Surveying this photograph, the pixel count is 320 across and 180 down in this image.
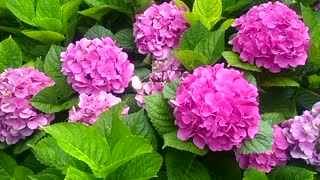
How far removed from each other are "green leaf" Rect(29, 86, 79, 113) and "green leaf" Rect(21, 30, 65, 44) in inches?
8.9

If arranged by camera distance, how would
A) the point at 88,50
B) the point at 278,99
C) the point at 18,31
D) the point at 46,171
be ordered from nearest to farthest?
the point at 46,171 < the point at 88,50 < the point at 278,99 < the point at 18,31

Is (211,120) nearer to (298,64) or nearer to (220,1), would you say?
(298,64)

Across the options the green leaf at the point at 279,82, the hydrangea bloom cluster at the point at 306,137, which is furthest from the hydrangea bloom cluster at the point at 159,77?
the hydrangea bloom cluster at the point at 306,137

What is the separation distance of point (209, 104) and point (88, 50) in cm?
39

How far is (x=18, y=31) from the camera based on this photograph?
1.89 meters

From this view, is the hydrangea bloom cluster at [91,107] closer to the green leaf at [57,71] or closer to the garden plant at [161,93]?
the garden plant at [161,93]

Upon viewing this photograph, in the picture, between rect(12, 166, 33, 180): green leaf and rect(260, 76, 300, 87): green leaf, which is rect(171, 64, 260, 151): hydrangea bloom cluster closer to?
rect(260, 76, 300, 87): green leaf

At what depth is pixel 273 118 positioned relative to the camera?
1.50 m

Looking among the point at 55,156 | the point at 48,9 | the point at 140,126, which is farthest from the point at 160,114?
the point at 48,9

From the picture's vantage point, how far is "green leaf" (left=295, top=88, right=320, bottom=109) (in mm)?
1662

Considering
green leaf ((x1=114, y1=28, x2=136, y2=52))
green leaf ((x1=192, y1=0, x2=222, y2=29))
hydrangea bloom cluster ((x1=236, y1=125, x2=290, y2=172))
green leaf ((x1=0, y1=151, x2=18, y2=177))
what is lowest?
green leaf ((x1=0, y1=151, x2=18, y2=177))

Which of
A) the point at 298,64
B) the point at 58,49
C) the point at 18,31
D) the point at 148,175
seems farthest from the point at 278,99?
the point at 18,31

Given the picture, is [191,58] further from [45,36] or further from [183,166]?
[45,36]

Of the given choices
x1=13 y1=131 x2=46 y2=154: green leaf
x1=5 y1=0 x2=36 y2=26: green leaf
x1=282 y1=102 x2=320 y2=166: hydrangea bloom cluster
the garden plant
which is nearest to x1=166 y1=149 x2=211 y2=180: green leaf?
the garden plant
